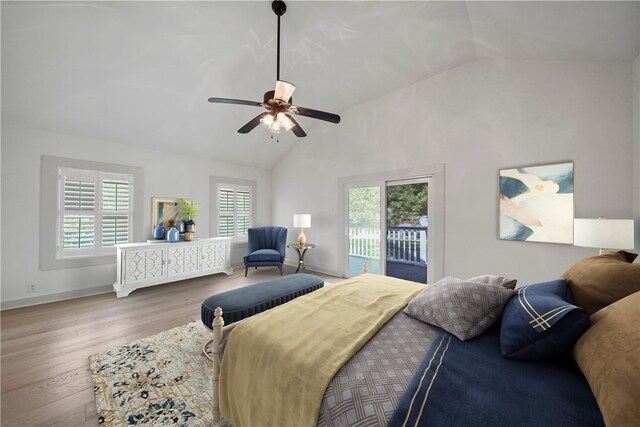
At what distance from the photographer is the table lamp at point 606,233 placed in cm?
185

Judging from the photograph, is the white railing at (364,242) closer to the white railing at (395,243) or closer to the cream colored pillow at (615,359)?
the white railing at (395,243)

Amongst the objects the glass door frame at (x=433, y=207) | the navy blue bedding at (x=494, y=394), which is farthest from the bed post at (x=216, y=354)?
the glass door frame at (x=433, y=207)

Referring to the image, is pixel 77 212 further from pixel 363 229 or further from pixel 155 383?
pixel 363 229

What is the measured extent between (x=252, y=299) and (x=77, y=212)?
3477 millimetres

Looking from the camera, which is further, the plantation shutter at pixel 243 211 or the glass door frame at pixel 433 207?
the plantation shutter at pixel 243 211

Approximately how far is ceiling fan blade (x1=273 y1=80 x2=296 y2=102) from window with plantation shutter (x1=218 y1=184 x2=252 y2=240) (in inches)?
144

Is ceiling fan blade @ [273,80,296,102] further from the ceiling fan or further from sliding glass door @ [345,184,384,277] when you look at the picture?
sliding glass door @ [345,184,384,277]

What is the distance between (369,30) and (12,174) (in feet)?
15.9

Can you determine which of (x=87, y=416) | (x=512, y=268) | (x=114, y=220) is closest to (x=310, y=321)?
→ (x=87, y=416)

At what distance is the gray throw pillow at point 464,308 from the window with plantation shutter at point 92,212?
4692 mm

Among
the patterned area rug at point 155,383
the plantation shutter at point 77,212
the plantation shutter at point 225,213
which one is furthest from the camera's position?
the plantation shutter at point 225,213

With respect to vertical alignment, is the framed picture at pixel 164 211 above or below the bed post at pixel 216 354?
above

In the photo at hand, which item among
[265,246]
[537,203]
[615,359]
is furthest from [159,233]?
[537,203]

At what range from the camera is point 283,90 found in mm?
2002
